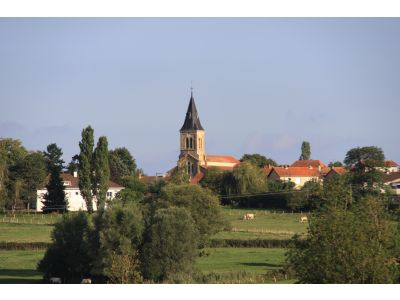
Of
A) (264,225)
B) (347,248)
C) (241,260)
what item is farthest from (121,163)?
(347,248)

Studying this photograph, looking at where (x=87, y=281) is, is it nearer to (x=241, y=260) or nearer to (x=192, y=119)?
(x=241, y=260)

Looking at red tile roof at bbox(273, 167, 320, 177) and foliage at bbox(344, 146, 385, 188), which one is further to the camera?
red tile roof at bbox(273, 167, 320, 177)

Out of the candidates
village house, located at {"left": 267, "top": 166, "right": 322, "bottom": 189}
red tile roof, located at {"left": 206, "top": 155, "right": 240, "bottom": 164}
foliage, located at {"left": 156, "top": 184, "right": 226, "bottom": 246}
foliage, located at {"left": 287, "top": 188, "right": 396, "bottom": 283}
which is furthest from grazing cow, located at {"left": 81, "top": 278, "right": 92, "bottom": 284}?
red tile roof, located at {"left": 206, "top": 155, "right": 240, "bottom": 164}

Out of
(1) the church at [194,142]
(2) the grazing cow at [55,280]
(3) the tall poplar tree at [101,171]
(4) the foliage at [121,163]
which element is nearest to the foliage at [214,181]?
(4) the foliage at [121,163]

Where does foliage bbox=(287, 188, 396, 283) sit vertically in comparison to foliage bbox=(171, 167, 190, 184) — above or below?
below

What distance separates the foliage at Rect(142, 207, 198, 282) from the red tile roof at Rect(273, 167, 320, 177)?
100697 mm

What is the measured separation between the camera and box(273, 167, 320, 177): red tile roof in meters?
151

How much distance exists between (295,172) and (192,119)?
3289 cm

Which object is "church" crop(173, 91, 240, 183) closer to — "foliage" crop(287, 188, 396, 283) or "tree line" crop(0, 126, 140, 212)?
"tree line" crop(0, 126, 140, 212)

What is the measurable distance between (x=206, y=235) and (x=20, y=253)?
12518mm

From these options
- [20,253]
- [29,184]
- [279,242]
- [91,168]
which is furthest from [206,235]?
[29,184]

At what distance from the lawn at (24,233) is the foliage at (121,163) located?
55.4 meters

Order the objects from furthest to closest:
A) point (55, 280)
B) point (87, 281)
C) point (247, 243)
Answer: point (247, 243)
point (55, 280)
point (87, 281)

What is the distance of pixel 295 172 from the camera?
155 meters
